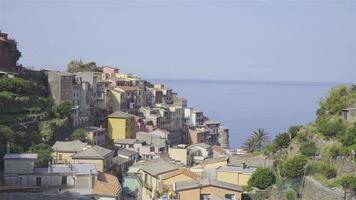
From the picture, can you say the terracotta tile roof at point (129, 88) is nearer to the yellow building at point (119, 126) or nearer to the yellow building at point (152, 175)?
the yellow building at point (119, 126)

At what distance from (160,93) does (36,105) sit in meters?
21.1

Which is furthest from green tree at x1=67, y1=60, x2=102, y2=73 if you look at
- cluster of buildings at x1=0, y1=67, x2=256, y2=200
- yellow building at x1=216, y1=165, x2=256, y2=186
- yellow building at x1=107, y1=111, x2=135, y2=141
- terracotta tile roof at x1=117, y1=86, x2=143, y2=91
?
yellow building at x1=216, y1=165, x2=256, y2=186

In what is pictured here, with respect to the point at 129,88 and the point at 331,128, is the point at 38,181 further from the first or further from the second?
the point at 129,88

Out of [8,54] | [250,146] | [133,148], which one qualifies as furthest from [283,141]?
[8,54]

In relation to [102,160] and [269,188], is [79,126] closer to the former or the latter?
[102,160]

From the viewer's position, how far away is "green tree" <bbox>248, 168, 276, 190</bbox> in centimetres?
2147

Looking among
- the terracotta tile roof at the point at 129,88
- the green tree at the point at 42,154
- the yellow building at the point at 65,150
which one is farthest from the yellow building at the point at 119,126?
the green tree at the point at 42,154

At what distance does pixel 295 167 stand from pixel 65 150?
533 inches

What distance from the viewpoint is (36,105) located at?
109ft

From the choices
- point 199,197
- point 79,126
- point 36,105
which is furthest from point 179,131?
point 199,197

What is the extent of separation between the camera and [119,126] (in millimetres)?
40875

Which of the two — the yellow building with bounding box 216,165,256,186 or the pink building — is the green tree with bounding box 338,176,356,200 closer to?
the yellow building with bounding box 216,165,256,186

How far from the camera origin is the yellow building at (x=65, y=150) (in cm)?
2933

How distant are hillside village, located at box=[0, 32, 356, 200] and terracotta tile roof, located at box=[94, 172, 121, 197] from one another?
0.23 feet
